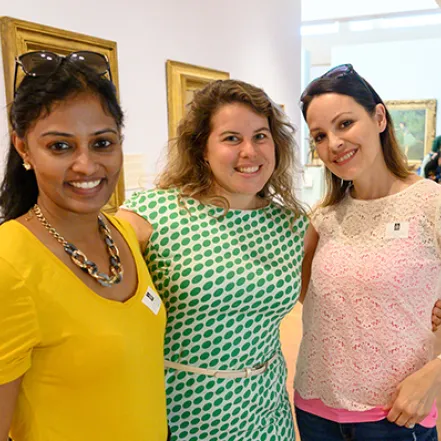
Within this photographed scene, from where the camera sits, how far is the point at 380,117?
1676mm

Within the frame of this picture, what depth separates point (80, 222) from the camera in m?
1.11

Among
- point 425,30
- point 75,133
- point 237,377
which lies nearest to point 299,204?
point 237,377

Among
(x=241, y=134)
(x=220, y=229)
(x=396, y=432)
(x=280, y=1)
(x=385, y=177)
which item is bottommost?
(x=396, y=432)

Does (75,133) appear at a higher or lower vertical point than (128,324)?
higher

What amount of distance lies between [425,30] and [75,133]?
884cm

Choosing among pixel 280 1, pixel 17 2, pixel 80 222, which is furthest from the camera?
pixel 280 1

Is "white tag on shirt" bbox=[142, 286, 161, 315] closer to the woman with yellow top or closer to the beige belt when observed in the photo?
the woman with yellow top

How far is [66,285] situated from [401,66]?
9203 mm

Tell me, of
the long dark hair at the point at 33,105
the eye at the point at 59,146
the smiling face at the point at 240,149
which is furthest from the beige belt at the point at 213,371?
the eye at the point at 59,146

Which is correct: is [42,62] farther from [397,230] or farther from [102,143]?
[397,230]

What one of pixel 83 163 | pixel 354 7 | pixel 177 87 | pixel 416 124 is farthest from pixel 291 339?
pixel 416 124

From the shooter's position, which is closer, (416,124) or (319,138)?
(319,138)

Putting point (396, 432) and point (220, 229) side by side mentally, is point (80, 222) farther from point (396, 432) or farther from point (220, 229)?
point (396, 432)

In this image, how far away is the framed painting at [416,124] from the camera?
8.79m
